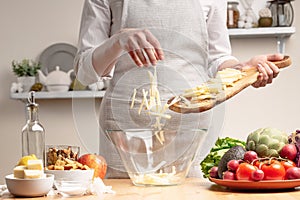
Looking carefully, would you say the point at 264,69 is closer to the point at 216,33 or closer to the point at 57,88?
the point at 216,33

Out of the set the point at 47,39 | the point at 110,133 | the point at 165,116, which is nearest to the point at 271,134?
the point at 165,116

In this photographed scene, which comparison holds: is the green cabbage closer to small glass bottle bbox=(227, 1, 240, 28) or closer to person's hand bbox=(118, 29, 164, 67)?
person's hand bbox=(118, 29, 164, 67)

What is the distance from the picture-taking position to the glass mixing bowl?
1731 millimetres

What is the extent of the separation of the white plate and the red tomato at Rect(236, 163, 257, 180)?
98.9 inches

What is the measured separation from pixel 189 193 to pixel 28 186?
0.42 m

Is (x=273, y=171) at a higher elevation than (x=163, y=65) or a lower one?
lower

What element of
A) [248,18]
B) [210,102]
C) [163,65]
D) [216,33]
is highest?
[248,18]

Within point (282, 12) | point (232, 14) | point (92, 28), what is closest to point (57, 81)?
point (232, 14)

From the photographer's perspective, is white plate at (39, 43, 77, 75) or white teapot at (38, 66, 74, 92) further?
white plate at (39, 43, 77, 75)

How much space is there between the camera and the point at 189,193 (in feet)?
5.29

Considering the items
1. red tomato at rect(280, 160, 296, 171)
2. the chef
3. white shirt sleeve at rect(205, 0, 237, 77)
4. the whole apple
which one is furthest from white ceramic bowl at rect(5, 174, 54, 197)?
white shirt sleeve at rect(205, 0, 237, 77)

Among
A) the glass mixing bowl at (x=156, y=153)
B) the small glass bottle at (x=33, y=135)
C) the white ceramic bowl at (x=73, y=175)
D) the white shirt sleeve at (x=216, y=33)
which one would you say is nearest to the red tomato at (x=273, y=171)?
the glass mixing bowl at (x=156, y=153)

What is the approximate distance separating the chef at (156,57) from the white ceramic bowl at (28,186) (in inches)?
15.5

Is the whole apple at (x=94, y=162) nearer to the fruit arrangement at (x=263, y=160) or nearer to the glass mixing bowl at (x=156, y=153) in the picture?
the glass mixing bowl at (x=156, y=153)
